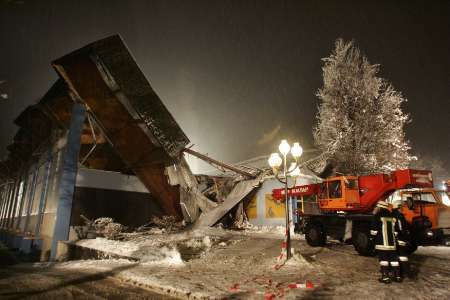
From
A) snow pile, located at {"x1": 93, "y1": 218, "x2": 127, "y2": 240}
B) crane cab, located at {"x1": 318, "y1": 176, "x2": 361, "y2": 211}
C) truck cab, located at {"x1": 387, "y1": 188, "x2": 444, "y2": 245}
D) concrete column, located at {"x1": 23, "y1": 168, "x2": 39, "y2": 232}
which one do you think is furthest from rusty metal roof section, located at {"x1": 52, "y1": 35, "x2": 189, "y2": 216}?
truck cab, located at {"x1": 387, "y1": 188, "x2": 444, "y2": 245}

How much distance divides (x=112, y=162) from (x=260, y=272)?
13.3 meters

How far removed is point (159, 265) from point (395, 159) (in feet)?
66.1

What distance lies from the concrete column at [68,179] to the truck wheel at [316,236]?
35.4 ft

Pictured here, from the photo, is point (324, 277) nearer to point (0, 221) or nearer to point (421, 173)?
point (421, 173)

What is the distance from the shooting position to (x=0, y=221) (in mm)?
33344

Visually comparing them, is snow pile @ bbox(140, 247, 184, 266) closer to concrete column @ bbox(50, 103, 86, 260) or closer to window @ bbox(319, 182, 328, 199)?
window @ bbox(319, 182, 328, 199)

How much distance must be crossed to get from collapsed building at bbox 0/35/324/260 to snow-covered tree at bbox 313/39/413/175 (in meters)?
6.97

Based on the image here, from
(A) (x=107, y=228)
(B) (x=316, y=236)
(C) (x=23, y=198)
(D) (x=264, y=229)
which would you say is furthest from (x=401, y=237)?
(C) (x=23, y=198)

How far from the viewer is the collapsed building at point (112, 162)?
13094 millimetres

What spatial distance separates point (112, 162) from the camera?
17.7m

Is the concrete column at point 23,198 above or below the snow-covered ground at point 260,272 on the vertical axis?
above

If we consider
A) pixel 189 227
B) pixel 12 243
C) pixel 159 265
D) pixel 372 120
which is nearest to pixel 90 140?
pixel 189 227

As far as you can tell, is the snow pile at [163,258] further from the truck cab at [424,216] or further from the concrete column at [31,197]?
the concrete column at [31,197]

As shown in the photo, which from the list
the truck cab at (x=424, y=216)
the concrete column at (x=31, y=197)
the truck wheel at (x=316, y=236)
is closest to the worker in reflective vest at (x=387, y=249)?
the truck cab at (x=424, y=216)
